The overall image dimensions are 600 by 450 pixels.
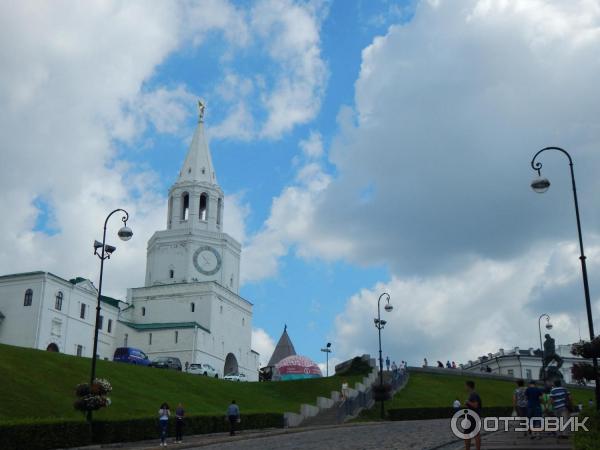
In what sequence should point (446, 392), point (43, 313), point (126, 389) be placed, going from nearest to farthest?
1. point (126, 389)
2. point (446, 392)
3. point (43, 313)

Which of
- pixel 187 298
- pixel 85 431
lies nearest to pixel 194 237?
pixel 187 298

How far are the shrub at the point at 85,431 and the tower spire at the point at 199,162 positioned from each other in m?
56.4

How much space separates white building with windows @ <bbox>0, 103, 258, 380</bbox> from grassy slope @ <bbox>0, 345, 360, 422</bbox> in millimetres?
21844

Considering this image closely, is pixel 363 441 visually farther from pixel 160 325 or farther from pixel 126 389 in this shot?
pixel 160 325

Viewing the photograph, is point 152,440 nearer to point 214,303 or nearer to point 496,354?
point 214,303

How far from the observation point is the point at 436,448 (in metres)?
22.6

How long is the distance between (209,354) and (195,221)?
16758 millimetres

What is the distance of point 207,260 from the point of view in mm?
90500

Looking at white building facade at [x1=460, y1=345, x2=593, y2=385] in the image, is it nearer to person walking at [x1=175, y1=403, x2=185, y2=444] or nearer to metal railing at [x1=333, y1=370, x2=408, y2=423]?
metal railing at [x1=333, y1=370, x2=408, y2=423]

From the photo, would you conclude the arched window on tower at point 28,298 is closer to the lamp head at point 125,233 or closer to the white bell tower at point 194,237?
the white bell tower at point 194,237

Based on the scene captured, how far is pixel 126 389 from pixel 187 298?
4189cm

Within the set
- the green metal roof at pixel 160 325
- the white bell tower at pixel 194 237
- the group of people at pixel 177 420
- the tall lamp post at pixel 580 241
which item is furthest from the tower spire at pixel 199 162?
the tall lamp post at pixel 580 241

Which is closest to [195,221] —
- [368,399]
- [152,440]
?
[368,399]

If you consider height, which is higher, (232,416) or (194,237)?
(194,237)
